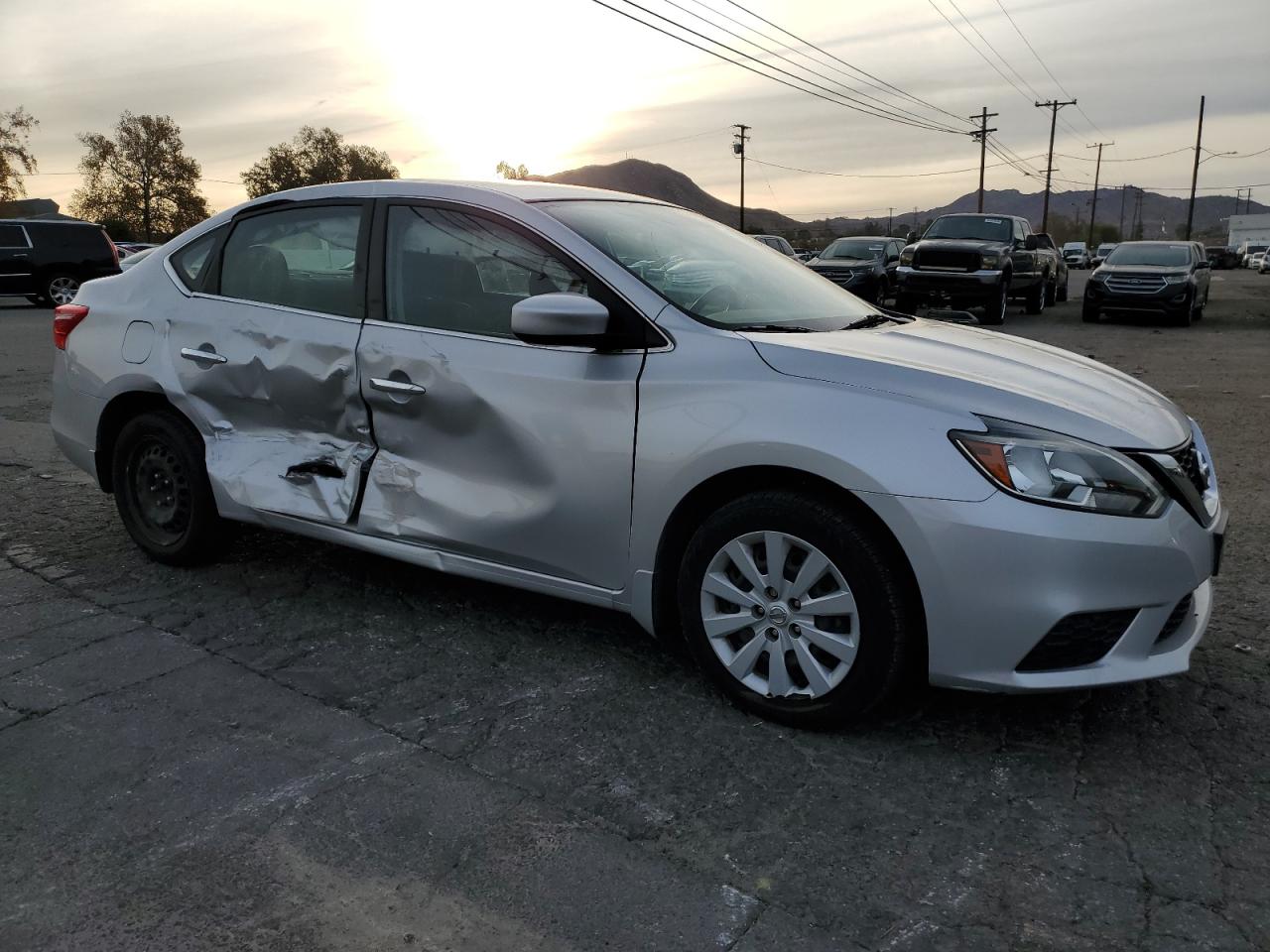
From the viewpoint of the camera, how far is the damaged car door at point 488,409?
3260 mm

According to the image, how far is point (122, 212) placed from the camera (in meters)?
76.6

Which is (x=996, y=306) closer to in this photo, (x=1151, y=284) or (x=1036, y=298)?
(x=1151, y=284)

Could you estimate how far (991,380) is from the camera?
3000 millimetres

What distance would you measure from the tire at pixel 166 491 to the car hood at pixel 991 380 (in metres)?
2.50

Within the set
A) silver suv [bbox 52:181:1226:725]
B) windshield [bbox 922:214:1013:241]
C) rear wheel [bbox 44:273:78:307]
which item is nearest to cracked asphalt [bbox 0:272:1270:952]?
silver suv [bbox 52:181:1226:725]

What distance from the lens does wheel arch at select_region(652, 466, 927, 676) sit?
2.84 m

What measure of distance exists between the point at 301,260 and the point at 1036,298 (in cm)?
1945

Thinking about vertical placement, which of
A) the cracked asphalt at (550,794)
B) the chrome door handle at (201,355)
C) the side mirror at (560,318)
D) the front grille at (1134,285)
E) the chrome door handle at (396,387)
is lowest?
the cracked asphalt at (550,794)

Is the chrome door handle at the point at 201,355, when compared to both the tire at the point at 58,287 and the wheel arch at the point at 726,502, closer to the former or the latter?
the wheel arch at the point at 726,502

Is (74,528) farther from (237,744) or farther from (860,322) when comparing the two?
(860,322)

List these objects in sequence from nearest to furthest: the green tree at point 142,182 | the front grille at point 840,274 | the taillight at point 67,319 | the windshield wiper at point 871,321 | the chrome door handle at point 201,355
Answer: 1. the windshield wiper at point 871,321
2. the chrome door handle at point 201,355
3. the taillight at point 67,319
4. the front grille at point 840,274
5. the green tree at point 142,182

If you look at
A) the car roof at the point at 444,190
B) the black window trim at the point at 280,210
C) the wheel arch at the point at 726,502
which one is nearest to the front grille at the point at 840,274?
the car roof at the point at 444,190

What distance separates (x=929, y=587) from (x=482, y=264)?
188 cm

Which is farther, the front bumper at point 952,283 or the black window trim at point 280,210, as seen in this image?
the front bumper at point 952,283
